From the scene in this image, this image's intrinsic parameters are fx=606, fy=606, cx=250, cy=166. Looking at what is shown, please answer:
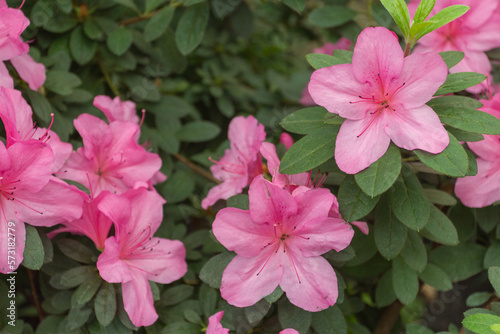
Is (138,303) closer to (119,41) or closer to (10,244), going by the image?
(10,244)

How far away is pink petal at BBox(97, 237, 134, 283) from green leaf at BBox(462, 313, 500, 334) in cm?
79

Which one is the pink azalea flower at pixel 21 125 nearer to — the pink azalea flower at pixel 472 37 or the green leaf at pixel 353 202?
the green leaf at pixel 353 202

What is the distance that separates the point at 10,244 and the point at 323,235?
28.1 inches

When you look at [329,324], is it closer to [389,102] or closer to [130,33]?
[389,102]

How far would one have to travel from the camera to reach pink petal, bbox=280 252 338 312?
4.58 ft

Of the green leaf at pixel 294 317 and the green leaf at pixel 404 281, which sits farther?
the green leaf at pixel 404 281

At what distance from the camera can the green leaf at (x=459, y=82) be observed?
140cm

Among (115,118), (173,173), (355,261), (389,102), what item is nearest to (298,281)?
(355,261)

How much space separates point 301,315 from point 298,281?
0.46 feet

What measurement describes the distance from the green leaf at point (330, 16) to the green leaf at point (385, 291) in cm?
92

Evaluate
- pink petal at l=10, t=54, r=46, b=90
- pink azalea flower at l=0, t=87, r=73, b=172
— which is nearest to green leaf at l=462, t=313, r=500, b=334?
pink azalea flower at l=0, t=87, r=73, b=172

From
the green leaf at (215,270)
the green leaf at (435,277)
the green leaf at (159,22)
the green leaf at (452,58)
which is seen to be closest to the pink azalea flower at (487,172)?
the green leaf at (452,58)

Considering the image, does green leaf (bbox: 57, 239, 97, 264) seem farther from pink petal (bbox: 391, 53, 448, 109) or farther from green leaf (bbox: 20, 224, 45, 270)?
pink petal (bbox: 391, 53, 448, 109)

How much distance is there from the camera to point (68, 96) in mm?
1840
